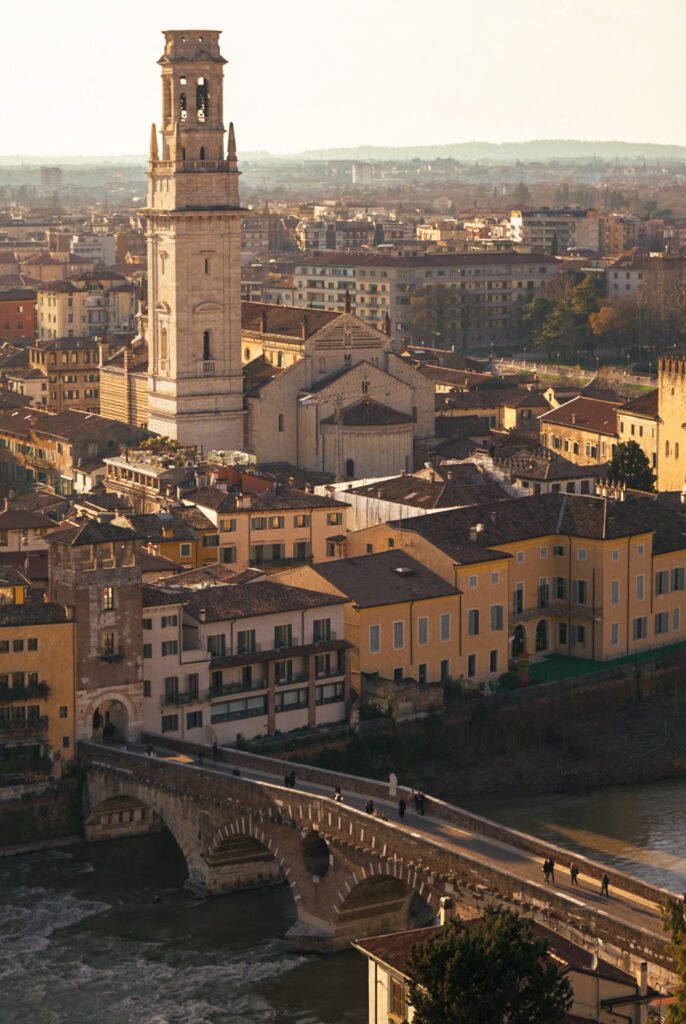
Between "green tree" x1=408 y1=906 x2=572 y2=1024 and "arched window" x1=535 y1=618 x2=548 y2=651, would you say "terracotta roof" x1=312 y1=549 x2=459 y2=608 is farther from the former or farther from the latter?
"green tree" x1=408 y1=906 x2=572 y2=1024

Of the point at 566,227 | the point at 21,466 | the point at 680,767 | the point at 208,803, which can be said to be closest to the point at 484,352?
the point at 21,466

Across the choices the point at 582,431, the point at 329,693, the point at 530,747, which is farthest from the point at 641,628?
the point at 582,431

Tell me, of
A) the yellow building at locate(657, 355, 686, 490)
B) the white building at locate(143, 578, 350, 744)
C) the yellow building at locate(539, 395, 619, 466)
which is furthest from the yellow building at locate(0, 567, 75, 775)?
the yellow building at locate(539, 395, 619, 466)

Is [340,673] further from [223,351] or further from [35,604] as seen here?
[223,351]

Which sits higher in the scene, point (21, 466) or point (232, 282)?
point (232, 282)

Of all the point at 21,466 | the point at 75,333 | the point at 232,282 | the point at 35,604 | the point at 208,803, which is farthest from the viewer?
the point at 75,333

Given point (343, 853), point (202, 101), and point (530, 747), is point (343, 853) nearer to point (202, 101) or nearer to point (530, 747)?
point (530, 747)

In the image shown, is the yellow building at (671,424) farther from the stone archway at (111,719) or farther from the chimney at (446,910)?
the chimney at (446,910)
